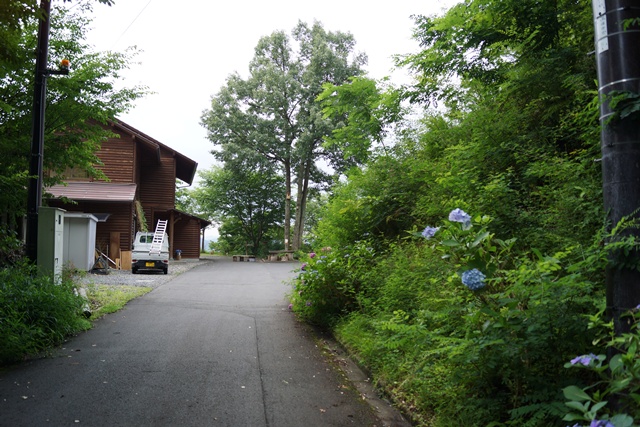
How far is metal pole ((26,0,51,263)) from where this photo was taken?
26.5 ft

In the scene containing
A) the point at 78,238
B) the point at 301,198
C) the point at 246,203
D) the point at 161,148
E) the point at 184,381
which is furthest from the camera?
the point at 246,203

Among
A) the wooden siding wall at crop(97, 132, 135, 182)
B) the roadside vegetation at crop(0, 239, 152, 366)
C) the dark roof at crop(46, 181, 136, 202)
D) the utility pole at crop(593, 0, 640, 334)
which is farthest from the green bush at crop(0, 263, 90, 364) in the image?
the wooden siding wall at crop(97, 132, 135, 182)

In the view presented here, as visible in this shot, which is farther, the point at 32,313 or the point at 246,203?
the point at 246,203

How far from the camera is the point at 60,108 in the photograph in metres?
9.74

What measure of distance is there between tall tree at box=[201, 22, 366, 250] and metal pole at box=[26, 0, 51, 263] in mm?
28663

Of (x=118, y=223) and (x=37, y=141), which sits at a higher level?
(x=37, y=141)

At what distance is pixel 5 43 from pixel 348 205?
5823mm

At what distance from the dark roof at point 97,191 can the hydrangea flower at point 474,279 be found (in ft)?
72.7

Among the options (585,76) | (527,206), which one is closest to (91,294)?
(527,206)

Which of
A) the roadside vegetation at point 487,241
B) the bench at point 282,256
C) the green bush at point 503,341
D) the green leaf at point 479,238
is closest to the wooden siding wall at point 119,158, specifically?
the bench at point 282,256

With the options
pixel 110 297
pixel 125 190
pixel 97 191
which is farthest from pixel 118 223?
pixel 110 297

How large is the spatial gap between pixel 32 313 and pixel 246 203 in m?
39.3

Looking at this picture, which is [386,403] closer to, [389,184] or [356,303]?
[356,303]

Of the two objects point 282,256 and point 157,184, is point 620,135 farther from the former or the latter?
point 282,256
